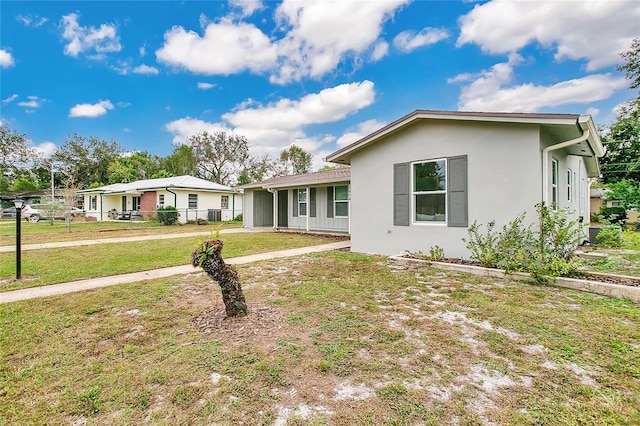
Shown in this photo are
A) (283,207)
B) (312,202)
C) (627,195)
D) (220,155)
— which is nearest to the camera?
(312,202)

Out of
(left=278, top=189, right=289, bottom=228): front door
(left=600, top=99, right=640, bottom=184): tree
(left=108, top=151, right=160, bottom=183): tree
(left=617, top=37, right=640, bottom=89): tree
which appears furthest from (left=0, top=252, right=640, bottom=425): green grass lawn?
(left=108, top=151, right=160, bottom=183): tree

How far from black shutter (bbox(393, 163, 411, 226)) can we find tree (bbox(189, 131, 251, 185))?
32.1m

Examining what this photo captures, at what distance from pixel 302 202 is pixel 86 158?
1648 inches

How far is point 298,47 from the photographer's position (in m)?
13.4

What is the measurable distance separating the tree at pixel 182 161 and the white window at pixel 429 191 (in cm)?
3410

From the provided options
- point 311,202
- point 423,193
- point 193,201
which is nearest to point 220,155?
point 193,201

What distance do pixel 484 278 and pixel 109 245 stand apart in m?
11.3

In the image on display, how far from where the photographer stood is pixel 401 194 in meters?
7.55

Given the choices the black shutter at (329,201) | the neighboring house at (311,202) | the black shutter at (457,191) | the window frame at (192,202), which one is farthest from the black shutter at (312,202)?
the window frame at (192,202)

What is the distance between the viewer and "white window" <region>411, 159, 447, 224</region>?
6.99 meters

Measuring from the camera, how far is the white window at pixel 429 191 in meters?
6.99

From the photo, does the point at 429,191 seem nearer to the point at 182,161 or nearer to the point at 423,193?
the point at 423,193

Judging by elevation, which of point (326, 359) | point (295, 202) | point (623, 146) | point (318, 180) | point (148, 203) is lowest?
point (326, 359)

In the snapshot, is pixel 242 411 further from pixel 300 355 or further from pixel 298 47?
pixel 298 47
